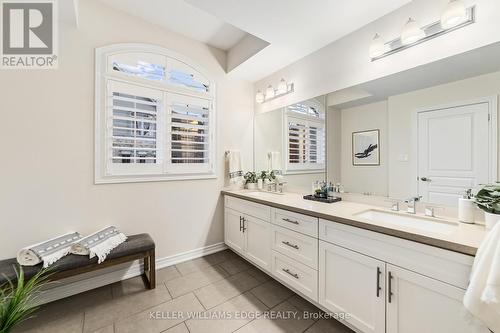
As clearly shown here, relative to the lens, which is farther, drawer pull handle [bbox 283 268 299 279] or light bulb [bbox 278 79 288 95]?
light bulb [bbox 278 79 288 95]

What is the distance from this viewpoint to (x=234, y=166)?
9.53ft

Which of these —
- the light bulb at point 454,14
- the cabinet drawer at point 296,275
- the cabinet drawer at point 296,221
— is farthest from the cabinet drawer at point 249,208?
the light bulb at point 454,14

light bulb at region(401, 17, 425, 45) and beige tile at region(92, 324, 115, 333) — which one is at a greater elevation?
light bulb at region(401, 17, 425, 45)

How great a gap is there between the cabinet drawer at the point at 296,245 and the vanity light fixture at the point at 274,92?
1.74 m

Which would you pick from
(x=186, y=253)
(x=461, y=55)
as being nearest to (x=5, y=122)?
(x=186, y=253)

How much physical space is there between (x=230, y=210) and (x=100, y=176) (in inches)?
59.8

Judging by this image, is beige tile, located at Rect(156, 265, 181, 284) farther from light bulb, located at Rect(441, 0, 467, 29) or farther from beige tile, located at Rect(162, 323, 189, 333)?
light bulb, located at Rect(441, 0, 467, 29)

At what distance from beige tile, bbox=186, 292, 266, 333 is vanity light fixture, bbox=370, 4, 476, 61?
242cm

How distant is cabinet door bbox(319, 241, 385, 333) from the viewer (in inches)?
49.8

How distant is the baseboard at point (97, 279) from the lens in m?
1.85

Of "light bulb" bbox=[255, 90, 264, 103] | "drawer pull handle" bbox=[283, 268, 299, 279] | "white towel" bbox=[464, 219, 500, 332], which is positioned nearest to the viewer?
"white towel" bbox=[464, 219, 500, 332]

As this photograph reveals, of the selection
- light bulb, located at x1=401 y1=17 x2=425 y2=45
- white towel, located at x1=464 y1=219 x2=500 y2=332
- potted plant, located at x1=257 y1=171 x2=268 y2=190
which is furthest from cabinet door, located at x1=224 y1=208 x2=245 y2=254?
Result: light bulb, located at x1=401 y1=17 x2=425 y2=45

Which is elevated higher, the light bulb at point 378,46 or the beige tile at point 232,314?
the light bulb at point 378,46

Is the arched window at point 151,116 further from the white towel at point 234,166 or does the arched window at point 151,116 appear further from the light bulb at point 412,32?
the light bulb at point 412,32
